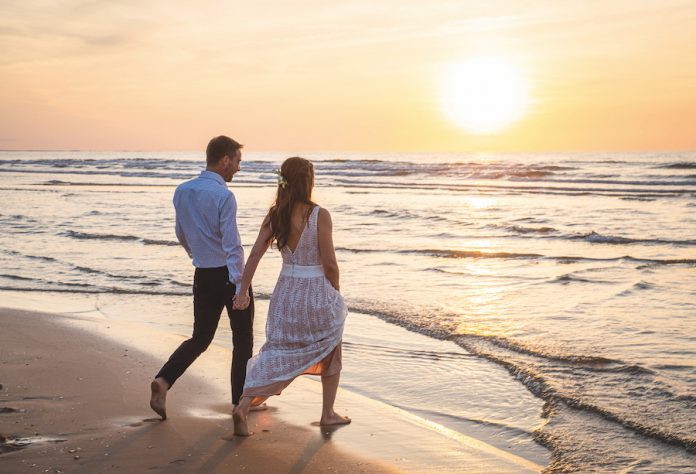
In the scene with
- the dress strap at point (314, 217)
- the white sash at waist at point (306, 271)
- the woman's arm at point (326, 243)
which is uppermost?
the dress strap at point (314, 217)

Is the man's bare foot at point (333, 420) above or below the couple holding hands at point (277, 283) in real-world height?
below

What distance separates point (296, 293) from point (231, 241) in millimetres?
526

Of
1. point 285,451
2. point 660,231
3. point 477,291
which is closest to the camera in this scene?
point 285,451

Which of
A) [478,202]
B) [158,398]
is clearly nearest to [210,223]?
[158,398]

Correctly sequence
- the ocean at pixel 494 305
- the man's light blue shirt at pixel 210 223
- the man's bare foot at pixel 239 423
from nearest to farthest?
the man's bare foot at pixel 239 423
the man's light blue shirt at pixel 210 223
the ocean at pixel 494 305

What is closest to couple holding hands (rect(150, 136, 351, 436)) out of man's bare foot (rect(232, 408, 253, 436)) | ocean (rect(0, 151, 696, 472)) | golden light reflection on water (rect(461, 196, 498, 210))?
man's bare foot (rect(232, 408, 253, 436))

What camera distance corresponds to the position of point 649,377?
610 cm

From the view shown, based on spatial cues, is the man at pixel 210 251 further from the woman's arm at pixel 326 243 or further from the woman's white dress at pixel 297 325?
the woman's arm at pixel 326 243

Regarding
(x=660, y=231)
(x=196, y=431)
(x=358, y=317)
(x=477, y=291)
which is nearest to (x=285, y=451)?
(x=196, y=431)

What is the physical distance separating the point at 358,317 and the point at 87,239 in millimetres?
9456

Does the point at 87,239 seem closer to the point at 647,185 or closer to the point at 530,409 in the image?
the point at 530,409

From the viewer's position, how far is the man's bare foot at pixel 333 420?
15.8ft

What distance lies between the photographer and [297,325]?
469cm

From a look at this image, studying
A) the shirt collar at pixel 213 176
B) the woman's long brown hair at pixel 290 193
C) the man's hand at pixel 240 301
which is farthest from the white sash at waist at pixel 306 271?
the shirt collar at pixel 213 176
